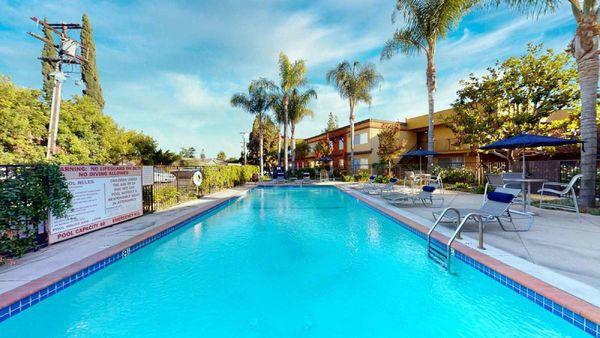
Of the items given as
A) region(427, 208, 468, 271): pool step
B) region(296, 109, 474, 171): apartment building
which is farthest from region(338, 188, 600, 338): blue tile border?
region(296, 109, 474, 171): apartment building

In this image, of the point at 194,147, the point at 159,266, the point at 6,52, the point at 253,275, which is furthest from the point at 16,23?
the point at 194,147

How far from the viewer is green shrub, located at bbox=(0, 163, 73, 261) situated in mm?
3758

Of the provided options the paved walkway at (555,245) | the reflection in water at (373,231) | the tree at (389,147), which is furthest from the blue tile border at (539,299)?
the tree at (389,147)

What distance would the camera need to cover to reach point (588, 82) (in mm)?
7332

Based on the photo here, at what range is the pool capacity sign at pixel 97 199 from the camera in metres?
5.07

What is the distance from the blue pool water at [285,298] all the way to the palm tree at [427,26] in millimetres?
12809

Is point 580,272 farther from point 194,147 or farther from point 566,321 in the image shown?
point 194,147

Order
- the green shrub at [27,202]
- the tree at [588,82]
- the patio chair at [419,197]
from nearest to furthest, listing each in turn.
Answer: the green shrub at [27,202] < the tree at [588,82] < the patio chair at [419,197]

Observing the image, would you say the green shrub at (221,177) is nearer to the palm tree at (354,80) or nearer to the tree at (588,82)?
the palm tree at (354,80)

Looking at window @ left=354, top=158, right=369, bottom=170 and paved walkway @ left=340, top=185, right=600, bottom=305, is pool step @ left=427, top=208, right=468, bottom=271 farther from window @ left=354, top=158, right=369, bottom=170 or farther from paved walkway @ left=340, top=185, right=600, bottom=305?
window @ left=354, top=158, right=369, bottom=170

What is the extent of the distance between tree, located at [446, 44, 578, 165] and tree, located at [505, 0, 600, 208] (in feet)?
21.0

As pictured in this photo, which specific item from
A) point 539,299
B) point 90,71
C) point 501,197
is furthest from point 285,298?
point 90,71

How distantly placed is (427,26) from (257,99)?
57.8 ft

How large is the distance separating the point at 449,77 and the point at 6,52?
97.8ft
